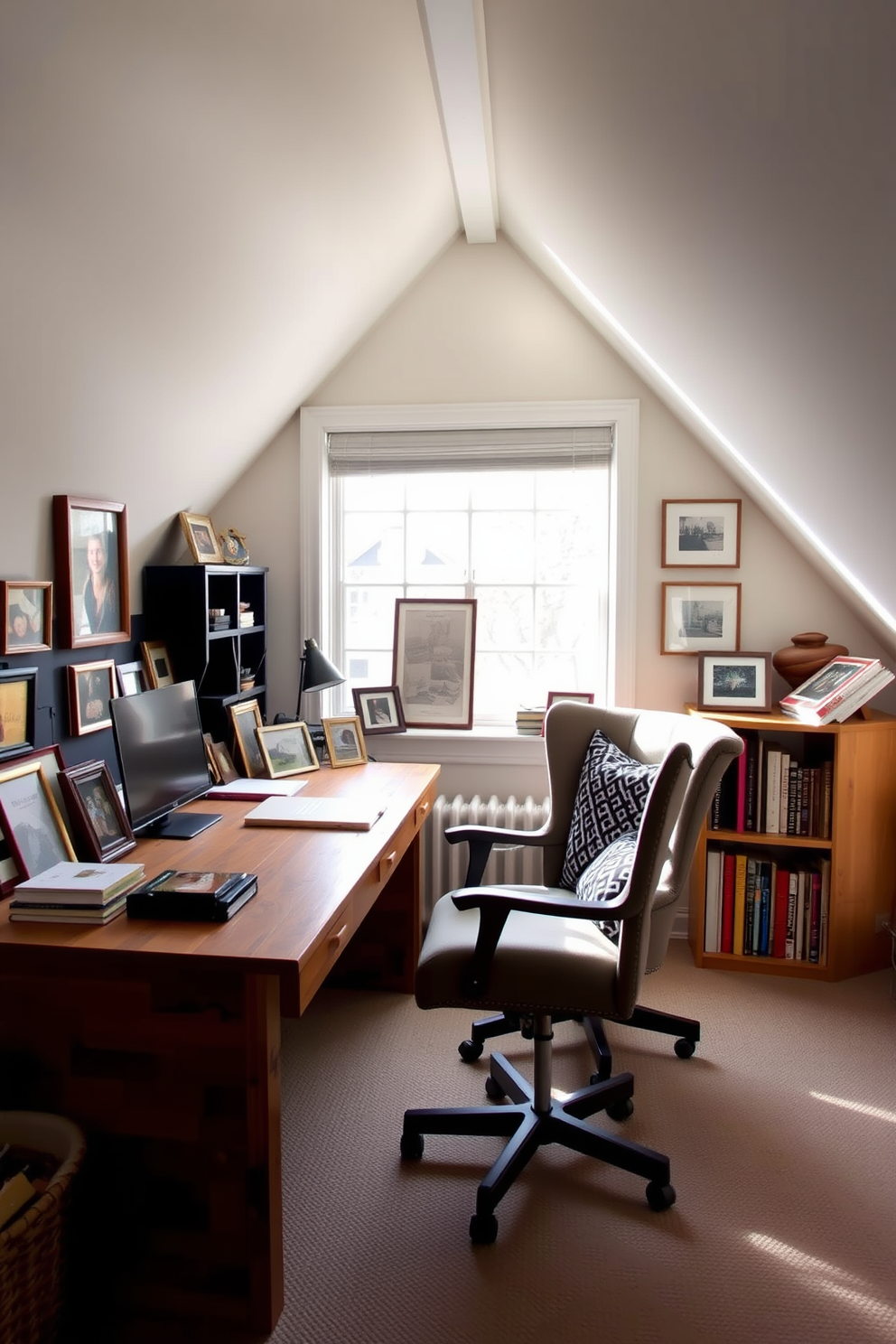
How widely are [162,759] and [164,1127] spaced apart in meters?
0.93

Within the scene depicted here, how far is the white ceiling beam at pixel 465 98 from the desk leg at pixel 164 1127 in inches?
79.7

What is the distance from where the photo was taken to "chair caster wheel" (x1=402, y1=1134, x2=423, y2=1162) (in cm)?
207

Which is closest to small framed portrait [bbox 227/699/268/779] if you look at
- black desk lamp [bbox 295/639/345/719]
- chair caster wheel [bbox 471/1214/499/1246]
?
black desk lamp [bbox 295/639/345/719]

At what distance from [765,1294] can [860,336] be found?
1795mm

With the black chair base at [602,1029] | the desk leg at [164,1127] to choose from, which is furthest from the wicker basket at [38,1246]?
the black chair base at [602,1029]

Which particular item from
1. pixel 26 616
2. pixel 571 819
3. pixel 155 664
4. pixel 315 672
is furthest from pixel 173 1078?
pixel 315 672

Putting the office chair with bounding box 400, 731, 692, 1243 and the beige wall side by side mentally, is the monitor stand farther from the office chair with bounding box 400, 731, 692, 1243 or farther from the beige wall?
the beige wall

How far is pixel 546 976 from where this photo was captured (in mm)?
1880

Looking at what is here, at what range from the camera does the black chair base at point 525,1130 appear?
6.13ft

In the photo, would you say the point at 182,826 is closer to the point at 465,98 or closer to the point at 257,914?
the point at 257,914

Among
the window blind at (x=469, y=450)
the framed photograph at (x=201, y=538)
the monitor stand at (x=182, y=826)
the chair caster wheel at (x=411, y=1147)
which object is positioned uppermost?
the window blind at (x=469, y=450)

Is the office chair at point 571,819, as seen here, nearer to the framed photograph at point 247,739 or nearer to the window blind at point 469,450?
the framed photograph at point 247,739

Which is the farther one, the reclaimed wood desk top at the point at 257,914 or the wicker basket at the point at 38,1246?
the reclaimed wood desk top at the point at 257,914

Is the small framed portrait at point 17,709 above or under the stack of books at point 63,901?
above
